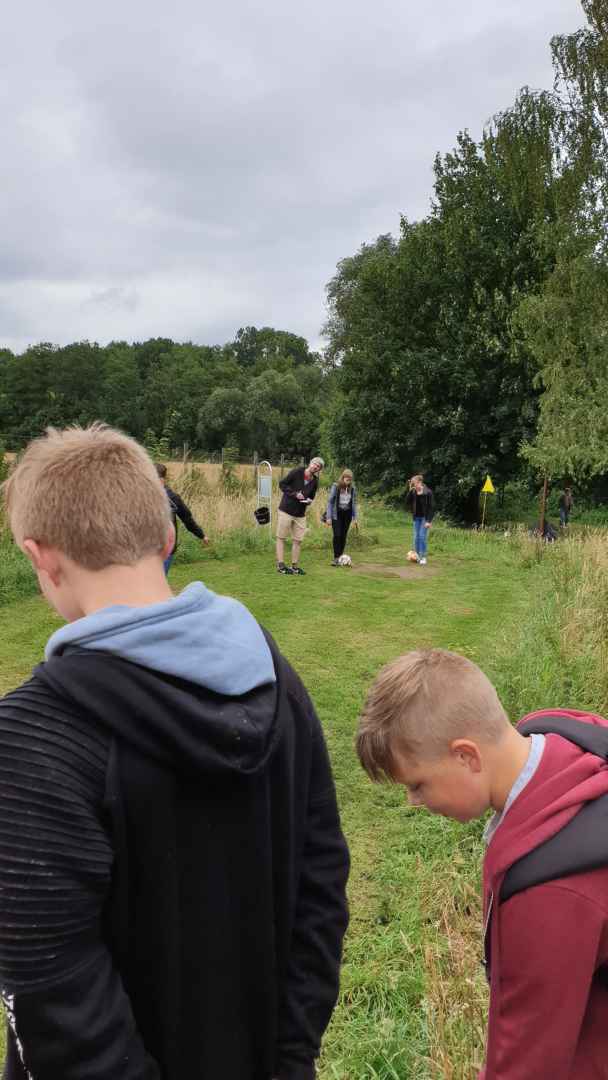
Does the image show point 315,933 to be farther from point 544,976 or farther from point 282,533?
point 282,533

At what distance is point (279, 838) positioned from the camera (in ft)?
3.91

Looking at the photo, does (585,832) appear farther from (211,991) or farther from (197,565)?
(197,565)

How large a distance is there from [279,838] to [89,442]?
734 millimetres

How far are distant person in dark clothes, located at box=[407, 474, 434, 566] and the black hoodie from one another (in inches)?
461

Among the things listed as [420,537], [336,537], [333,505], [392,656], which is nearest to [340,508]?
[333,505]

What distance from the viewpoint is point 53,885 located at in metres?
0.92

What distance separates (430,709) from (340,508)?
10.7 m

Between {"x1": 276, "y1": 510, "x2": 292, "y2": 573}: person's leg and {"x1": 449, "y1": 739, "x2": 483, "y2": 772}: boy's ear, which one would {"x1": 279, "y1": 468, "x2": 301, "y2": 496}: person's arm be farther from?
{"x1": 449, "y1": 739, "x2": 483, "y2": 772}: boy's ear

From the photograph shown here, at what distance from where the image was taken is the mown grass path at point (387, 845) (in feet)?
7.70

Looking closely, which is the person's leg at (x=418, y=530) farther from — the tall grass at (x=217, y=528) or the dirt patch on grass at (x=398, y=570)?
the tall grass at (x=217, y=528)

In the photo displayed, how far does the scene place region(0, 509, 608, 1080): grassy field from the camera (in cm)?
241

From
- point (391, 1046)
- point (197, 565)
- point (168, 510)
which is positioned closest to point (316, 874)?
point (168, 510)

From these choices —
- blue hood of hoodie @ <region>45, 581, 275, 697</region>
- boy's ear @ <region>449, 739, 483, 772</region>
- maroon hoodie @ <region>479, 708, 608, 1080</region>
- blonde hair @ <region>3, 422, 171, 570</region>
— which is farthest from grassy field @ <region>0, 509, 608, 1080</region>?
blonde hair @ <region>3, 422, 171, 570</region>

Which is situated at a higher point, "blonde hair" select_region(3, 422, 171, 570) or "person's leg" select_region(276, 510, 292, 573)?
"blonde hair" select_region(3, 422, 171, 570)
